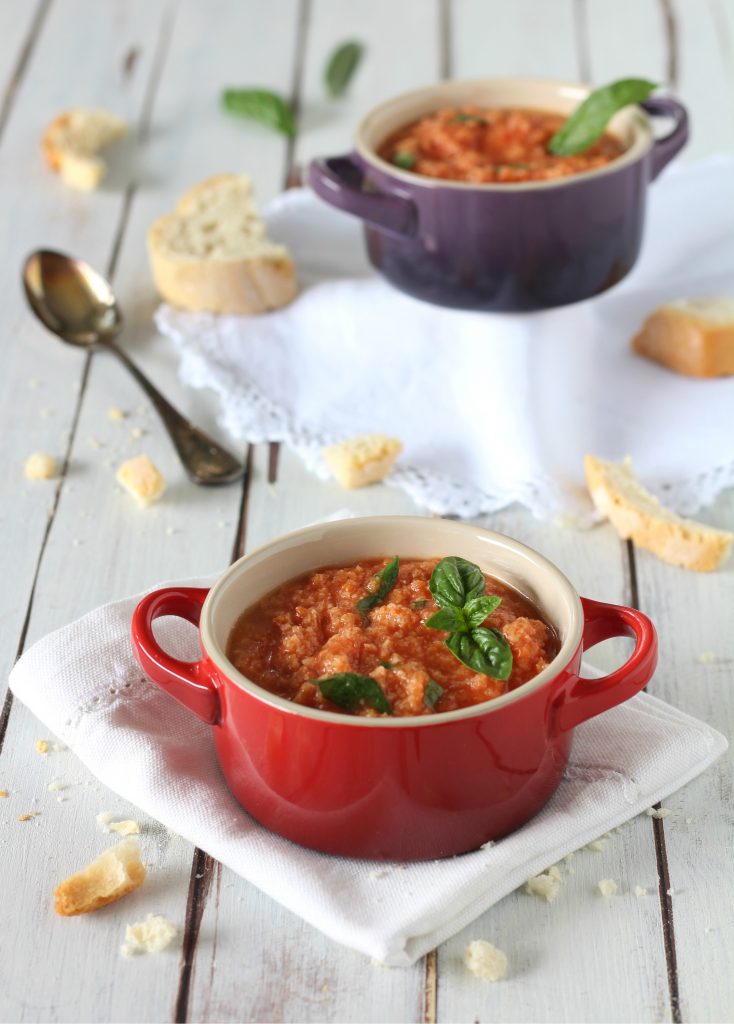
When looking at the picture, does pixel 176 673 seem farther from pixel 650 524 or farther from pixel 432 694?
pixel 650 524

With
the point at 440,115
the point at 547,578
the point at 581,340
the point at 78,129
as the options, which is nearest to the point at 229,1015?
the point at 547,578

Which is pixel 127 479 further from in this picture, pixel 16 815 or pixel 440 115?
pixel 440 115

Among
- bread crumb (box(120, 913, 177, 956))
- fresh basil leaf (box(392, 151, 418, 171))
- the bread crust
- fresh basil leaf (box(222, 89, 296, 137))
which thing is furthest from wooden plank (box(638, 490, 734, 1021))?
fresh basil leaf (box(222, 89, 296, 137))

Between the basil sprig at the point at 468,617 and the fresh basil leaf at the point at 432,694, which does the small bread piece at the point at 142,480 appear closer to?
the basil sprig at the point at 468,617

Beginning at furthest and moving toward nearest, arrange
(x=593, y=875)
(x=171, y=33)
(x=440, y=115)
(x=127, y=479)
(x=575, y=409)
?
(x=171, y=33), (x=440, y=115), (x=575, y=409), (x=127, y=479), (x=593, y=875)

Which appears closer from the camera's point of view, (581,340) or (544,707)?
(544,707)

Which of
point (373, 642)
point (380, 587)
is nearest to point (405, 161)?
point (380, 587)

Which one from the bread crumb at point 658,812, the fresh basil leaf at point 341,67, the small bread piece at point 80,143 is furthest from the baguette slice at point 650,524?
the fresh basil leaf at point 341,67

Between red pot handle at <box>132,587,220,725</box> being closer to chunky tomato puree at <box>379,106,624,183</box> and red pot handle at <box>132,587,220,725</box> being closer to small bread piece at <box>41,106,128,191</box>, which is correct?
chunky tomato puree at <box>379,106,624,183</box>
